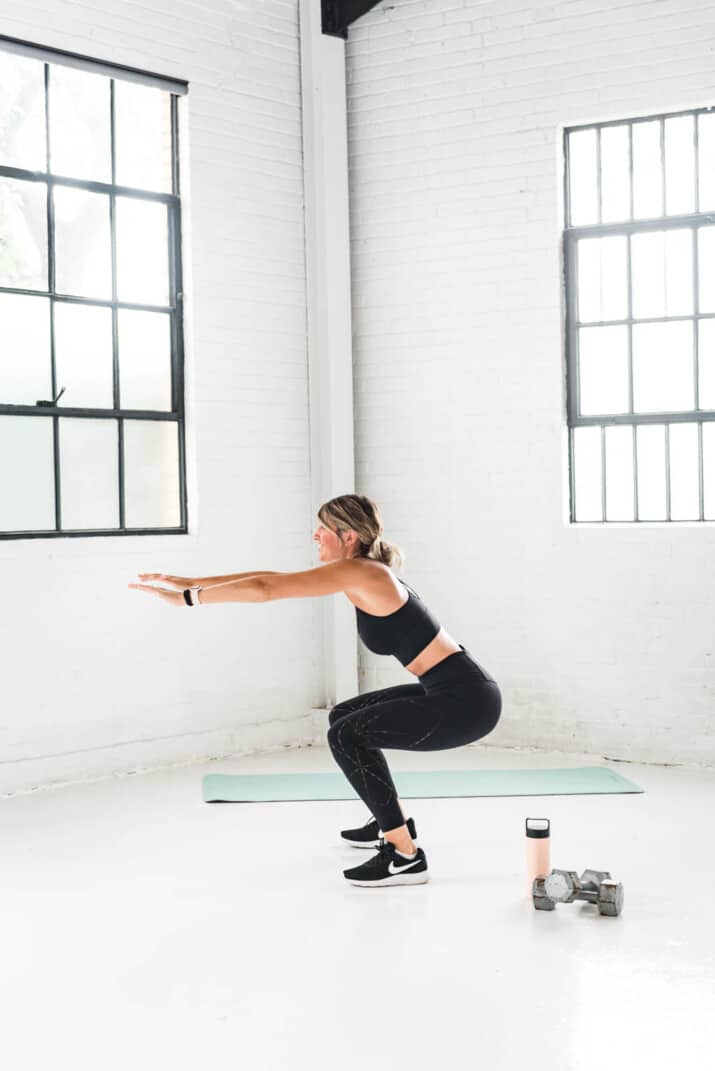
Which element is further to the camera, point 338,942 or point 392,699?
point 392,699

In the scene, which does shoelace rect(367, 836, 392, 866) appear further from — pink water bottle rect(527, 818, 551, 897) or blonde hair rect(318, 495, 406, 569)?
blonde hair rect(318, 495, 406, 569)

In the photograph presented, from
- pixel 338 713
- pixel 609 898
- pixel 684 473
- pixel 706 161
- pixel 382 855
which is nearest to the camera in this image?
pixel 609 898

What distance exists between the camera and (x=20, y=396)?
19.1 feet

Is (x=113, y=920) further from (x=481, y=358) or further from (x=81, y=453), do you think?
(x=481, y=358)

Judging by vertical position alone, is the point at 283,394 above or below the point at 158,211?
below

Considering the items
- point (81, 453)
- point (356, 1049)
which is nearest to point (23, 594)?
point (81, 453)

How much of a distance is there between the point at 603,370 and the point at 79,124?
2802mm

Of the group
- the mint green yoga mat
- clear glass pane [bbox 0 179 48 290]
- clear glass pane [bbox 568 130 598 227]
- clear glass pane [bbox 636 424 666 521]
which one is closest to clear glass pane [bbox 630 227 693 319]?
clear glass pane [bbox 568 130 598 227]

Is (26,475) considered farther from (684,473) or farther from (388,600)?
(684,473)

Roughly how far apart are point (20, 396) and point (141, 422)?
27.0 inches

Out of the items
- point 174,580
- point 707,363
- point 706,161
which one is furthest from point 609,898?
point 706,161

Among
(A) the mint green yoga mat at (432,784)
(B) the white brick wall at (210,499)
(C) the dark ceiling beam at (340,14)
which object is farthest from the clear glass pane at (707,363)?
(C) the dark ceiling beam at (340,14)

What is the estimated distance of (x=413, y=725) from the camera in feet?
13.6

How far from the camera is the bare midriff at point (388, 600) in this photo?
4098 millimetres
